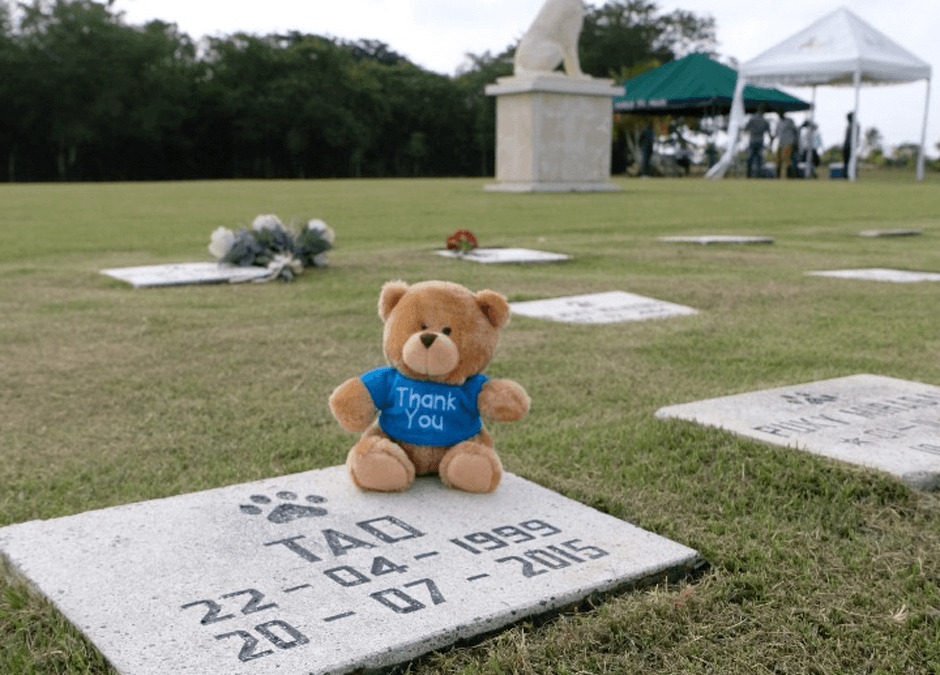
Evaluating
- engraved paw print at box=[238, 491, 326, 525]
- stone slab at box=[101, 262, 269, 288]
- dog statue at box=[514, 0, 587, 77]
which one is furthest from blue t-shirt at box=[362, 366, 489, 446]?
dog statue at box=[514, 0, 587, 77]

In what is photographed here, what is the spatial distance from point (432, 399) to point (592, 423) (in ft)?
2.32

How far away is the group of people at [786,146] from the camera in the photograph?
26859 millimetres

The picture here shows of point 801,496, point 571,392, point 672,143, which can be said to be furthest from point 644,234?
point 672,143

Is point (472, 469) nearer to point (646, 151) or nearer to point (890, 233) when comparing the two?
point (890, 233)

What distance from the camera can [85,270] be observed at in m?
5.78

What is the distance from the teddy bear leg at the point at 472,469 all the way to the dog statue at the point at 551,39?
15.0 metres

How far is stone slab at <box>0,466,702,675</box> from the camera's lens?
133 centimetres

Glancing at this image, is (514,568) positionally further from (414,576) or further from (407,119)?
(407,119)

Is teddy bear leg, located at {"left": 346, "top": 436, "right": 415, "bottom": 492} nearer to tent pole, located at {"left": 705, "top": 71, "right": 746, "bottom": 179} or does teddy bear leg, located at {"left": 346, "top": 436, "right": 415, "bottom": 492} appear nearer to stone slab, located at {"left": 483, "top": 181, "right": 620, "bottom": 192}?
stone slab, located at {"left": 483, "top": 181, "right": 620, "bottom": 192}

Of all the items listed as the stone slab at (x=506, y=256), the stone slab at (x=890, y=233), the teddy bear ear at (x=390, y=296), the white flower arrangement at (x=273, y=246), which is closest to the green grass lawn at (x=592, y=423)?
the stone slab at (x=506, y=256)

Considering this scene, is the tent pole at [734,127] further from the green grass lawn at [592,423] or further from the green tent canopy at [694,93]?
the green grass lawn at [592,423]

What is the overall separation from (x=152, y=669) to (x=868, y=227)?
33.0ft

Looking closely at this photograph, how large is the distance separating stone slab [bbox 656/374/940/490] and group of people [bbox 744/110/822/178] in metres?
25.4

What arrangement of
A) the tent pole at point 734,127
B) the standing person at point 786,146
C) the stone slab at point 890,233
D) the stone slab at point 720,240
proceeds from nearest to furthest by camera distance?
the stone slab at point 720,240
the stone slab at point 890,233
the tent pole at point 734,127
the standing person at point 786,146
